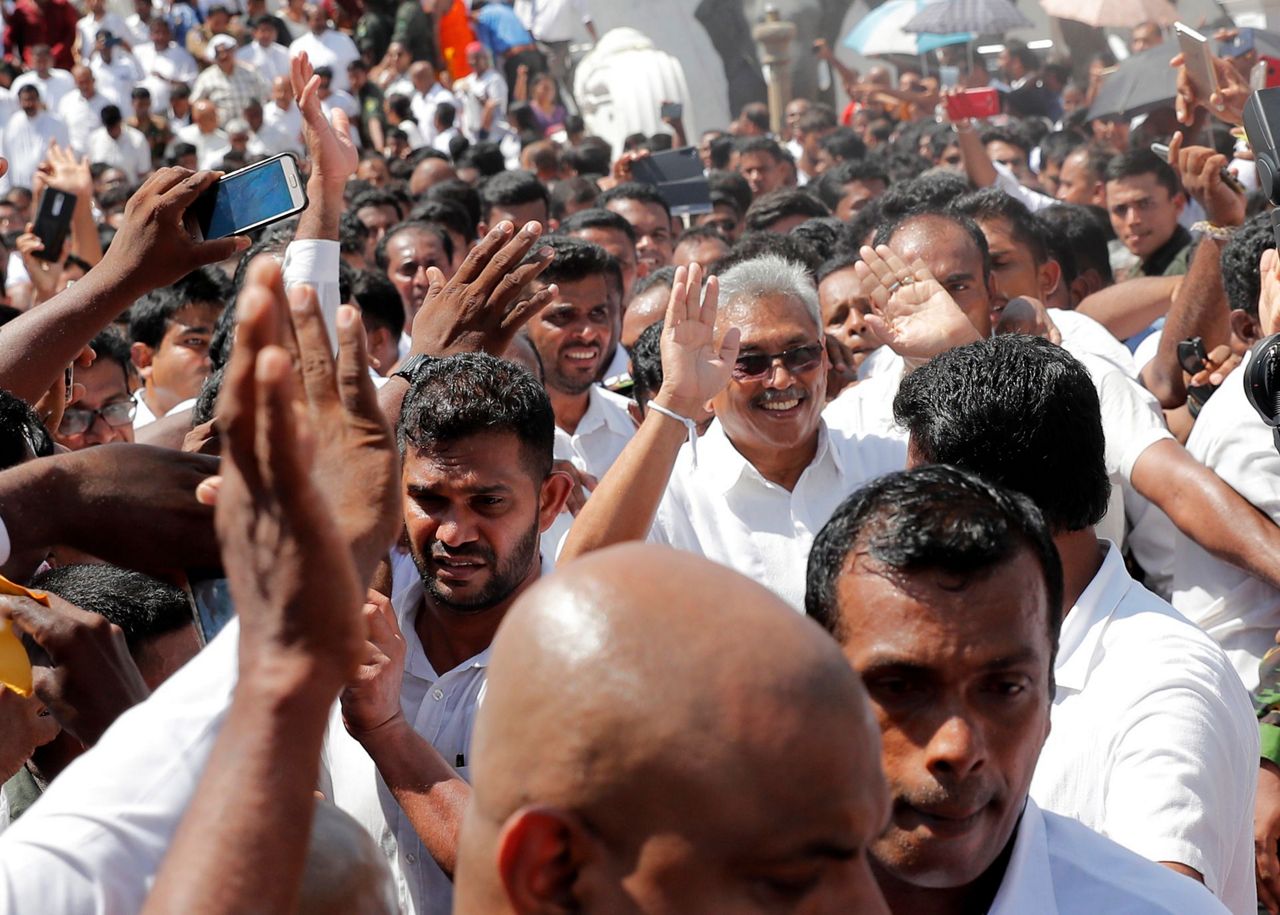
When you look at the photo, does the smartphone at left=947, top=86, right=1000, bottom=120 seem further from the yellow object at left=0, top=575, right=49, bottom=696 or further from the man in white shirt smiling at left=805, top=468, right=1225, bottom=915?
the yellow object at left=0, top=575, right=49, bottom=696

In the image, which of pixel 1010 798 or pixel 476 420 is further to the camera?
pixel 476 420

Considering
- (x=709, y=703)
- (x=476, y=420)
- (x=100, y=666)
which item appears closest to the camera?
(x=709, y=703)

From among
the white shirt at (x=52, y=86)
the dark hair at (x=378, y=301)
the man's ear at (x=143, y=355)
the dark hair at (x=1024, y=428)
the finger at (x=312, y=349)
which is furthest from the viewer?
the white shirt at (x=52, y=86)

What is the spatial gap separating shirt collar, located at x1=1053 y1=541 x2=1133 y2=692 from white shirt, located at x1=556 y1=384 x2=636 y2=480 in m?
2.69

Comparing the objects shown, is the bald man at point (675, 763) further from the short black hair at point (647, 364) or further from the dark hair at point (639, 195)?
the dark hair at point (639, 195)

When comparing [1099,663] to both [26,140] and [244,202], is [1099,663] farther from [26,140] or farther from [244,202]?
[26,140]

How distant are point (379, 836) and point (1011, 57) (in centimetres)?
1607

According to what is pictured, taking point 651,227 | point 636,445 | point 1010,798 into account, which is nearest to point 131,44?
point 651,227

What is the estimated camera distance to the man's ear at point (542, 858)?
1.22 metres

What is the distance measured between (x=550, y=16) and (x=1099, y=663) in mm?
18049

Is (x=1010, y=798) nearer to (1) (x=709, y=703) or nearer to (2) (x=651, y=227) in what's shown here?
(1) (x=709, y=703)

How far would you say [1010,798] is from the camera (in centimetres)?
195

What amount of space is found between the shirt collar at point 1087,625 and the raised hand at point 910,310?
1354mm

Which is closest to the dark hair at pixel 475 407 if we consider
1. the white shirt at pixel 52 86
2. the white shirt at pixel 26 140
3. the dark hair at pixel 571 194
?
the dark hair at pixel 571 194
